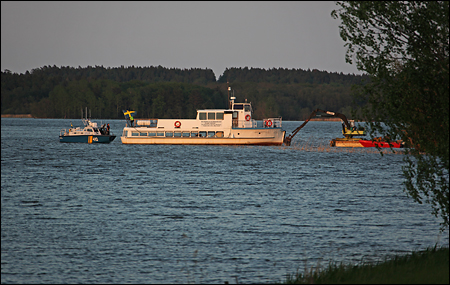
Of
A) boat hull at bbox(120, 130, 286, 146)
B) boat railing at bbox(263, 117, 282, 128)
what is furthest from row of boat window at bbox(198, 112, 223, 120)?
boat railing at bbox(263, 117, 282, 128)

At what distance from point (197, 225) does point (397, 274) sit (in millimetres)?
11848

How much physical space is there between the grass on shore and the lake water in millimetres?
1446

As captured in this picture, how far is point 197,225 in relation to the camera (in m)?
23.4

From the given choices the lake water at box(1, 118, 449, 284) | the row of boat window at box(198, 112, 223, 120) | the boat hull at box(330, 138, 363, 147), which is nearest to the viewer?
the lake water at box(1, 118, 449, 284)

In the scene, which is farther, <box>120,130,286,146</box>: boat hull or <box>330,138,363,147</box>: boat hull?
<box>330,138,363,147</box>: boat hull

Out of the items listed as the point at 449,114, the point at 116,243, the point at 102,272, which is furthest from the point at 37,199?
the point at 449,114

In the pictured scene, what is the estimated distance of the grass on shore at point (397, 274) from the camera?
12.3m

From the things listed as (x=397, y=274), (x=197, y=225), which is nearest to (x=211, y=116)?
(x=197, y=225)

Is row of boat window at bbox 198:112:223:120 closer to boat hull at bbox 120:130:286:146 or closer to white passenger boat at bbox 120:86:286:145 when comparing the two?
white passenger boat at bbox 120:86:286:145

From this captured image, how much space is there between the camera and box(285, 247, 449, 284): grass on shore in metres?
12.3

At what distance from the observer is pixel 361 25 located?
18.1 meters

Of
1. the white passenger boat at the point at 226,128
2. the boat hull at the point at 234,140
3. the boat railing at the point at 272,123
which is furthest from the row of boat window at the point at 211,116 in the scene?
the boat railing at the point at 272,123

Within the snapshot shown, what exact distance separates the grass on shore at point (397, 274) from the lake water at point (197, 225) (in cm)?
145

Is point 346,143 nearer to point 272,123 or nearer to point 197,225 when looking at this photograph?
point 272,123
